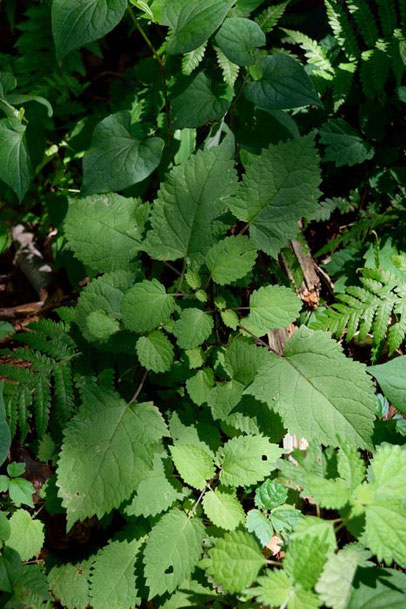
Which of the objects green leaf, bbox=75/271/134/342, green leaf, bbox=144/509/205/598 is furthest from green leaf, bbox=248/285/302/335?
green leaf, bbox=144/509/205/598

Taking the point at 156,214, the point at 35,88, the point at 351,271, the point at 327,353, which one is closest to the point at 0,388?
the point at 156,214

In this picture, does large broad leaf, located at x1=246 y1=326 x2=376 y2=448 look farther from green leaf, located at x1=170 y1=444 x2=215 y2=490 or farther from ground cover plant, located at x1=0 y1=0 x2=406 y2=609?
green leaf, located at x1=170 y1=444 x2=215 y2=490

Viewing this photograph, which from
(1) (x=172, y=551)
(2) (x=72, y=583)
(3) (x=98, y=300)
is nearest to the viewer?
(1) (x=172, y=551)

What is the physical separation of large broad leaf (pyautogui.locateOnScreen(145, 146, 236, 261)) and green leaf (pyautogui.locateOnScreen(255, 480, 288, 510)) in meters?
0.94

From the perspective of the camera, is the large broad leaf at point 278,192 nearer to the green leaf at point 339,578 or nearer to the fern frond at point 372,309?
the fern frond at point 372,309

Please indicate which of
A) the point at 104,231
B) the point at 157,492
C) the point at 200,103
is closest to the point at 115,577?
the point at 157,492

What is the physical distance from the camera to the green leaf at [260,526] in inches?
70.2

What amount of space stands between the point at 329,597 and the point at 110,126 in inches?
78.5

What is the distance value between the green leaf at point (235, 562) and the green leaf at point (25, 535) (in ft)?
2.44

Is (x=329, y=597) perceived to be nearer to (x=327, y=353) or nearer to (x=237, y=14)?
(x=327, y=353)

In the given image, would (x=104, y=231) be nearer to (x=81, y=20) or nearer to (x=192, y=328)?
(x=192, y=328)

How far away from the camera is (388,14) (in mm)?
2273

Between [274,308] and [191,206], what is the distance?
1.76ft

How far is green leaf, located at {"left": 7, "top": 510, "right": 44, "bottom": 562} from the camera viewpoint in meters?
1.85
